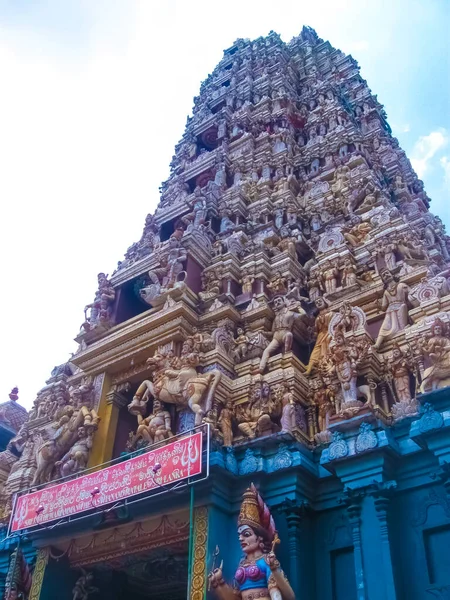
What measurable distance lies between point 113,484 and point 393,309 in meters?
6.79

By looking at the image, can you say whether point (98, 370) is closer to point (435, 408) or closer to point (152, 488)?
point (152, 488)

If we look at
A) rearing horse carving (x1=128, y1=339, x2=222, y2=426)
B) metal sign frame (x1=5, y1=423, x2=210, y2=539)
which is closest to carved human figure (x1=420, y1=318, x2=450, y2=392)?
metal sign frame (x1=5, y1=423, x2=210, y2=539)

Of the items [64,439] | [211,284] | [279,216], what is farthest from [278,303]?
[64,439]

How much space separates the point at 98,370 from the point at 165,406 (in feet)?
10.2

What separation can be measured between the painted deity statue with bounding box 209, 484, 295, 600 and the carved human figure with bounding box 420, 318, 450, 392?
356 centimetres

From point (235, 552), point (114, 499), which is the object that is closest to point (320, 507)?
point (235, 552)

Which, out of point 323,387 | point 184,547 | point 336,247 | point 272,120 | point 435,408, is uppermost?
point 272,120

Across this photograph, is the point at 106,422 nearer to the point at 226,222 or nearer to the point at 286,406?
the point at 286,406

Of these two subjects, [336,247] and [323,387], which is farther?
[336,247]

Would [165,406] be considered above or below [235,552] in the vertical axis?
above

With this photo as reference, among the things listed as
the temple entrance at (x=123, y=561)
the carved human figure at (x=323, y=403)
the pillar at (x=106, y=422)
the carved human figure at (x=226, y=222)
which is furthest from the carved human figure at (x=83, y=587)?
the carved human figure at (x=226, y=222)

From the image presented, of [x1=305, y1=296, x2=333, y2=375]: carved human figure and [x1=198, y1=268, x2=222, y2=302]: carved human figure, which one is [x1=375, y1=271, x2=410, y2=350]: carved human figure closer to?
[x1=305, y1=296, x2=333, y2=375]: carved human figure

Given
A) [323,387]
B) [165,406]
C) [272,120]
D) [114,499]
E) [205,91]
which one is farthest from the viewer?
[205,91]

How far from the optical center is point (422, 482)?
9.99m
